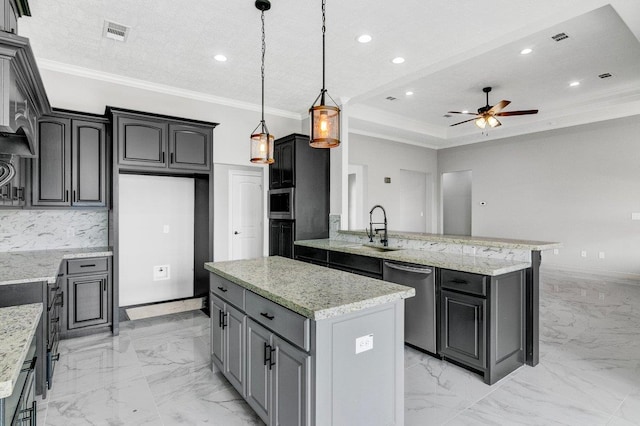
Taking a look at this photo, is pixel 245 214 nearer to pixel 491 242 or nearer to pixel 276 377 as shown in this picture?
pixel 491 242

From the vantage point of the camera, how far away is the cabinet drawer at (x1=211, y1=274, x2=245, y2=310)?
2293 millimetres

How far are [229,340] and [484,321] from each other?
6.27 ft

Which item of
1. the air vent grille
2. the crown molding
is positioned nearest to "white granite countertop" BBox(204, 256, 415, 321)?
the crown molding

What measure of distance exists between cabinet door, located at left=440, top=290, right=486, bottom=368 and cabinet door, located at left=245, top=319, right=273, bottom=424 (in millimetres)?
1645

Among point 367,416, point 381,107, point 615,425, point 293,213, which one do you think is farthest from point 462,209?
point 367,416

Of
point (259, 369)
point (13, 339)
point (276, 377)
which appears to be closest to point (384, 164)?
point (259, 369)

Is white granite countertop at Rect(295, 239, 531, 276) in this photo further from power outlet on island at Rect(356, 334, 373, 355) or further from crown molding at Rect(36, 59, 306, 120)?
crown molding at Rect(36, 59, 306, 120)

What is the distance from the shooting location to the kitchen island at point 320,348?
5.36ft

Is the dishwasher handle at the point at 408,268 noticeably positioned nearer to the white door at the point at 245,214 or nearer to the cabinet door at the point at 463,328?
the cabinet door at the point at 463,328

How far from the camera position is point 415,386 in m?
2.63

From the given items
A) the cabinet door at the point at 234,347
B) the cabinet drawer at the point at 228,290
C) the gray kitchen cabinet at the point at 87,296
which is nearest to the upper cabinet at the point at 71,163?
the gray kitchen cabinet at the point at 87,296

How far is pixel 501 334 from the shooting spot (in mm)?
2693

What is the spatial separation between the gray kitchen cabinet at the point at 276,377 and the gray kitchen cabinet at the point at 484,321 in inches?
64.5

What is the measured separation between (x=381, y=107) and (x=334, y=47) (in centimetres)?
269
